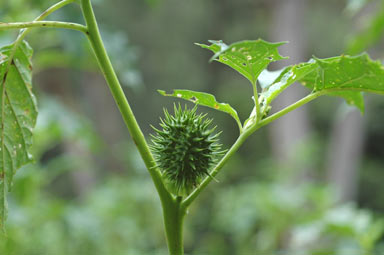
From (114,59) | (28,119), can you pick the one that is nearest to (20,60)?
(28,119)

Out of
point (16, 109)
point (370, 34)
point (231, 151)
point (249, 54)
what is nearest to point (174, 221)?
point (231, 151)

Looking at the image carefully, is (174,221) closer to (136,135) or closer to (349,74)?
(136,135)

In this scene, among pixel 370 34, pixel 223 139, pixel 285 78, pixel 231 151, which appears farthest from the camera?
pixel 223 139

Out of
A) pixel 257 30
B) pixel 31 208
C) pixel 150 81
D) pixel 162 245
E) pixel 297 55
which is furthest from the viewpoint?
pixel 150 81

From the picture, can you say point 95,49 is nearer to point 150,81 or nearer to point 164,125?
point 164,125

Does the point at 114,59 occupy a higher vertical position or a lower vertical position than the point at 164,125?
higher

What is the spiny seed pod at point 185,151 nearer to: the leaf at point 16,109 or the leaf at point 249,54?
the leaf at point 249,54
